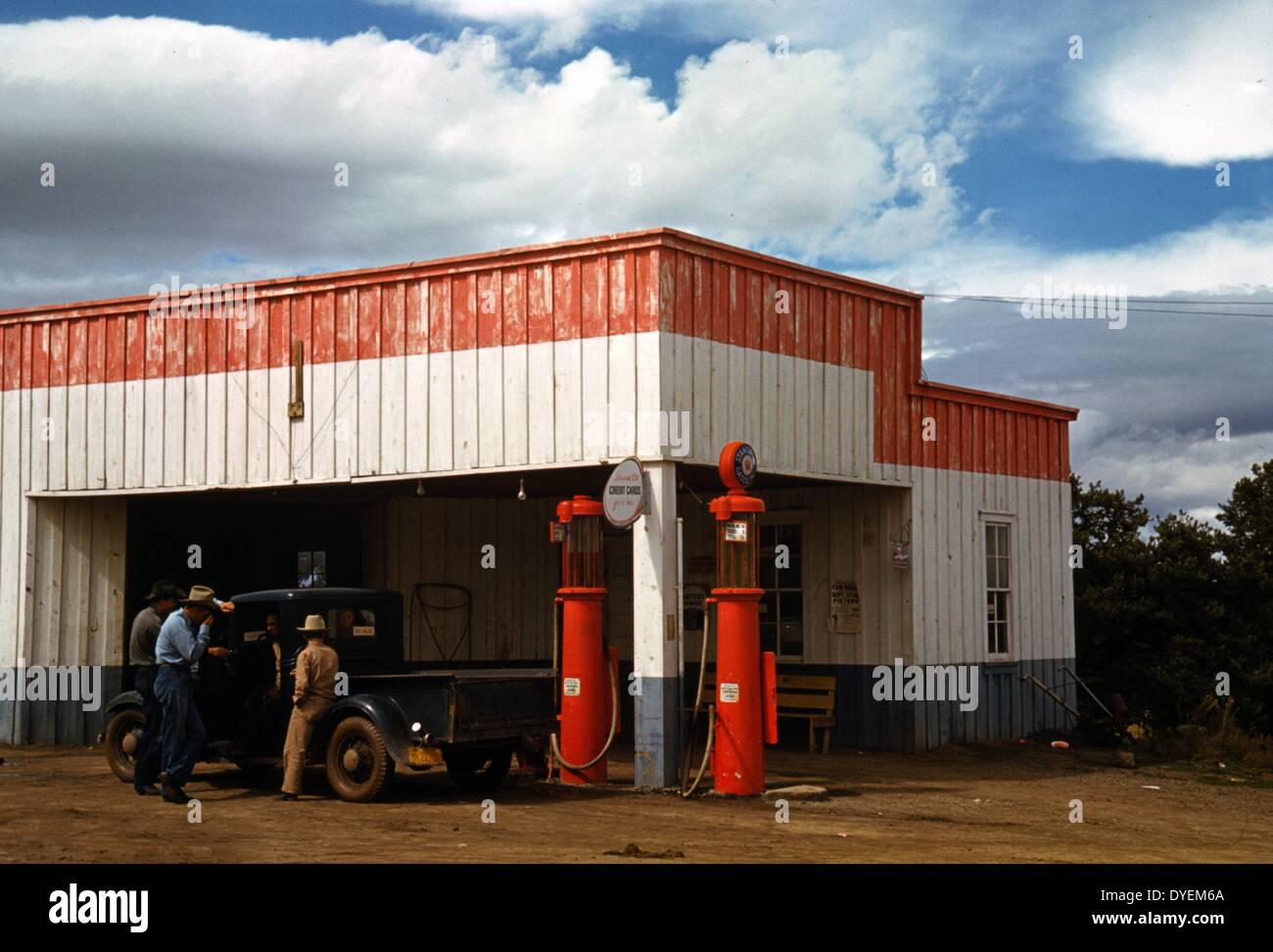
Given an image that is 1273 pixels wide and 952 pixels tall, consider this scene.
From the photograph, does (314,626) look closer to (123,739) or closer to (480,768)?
(480,768)

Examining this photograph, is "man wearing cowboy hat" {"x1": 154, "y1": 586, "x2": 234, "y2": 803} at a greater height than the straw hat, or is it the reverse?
the straw hat

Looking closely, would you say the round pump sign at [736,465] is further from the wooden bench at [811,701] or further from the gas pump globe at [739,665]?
the wooden bench at [811,701]

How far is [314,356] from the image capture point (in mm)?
18000

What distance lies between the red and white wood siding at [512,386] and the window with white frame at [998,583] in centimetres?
37

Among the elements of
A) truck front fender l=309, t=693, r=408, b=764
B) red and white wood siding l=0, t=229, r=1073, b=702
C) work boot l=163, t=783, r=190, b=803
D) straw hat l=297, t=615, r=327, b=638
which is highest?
red and white wood siding l=0, t=229, r=1073, b=702

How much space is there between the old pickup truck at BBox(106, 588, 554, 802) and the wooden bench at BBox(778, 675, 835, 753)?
5974 millimetres

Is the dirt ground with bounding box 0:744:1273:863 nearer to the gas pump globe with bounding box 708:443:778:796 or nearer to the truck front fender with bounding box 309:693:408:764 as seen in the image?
the gas pump globe with bounding box 708:443:778:796

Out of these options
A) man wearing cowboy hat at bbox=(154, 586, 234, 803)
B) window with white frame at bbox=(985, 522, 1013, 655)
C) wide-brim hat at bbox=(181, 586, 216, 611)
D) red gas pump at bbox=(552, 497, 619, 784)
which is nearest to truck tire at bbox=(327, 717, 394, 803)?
man wearing cowboy hat at bbox=(154, 586, 234, 803)

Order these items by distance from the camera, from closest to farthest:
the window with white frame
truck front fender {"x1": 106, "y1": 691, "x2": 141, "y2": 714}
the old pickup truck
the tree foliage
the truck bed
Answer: the truck bed → the old pickup truck → truck front fender {"x1": 106, "y1": 691, "x2": 141, "y2": 714} → the window with white frame → the tree foliage

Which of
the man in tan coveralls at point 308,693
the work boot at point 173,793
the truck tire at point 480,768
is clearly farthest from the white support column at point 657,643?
the work boot at point 173,793

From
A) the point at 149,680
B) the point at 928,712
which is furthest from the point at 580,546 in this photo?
the point at 928,712

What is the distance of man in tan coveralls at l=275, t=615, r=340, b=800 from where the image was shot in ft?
44.5

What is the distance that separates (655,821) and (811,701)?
719 cm

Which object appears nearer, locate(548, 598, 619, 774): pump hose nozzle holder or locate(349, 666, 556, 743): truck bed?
locate(349, 666, 556, 743): truck bed
